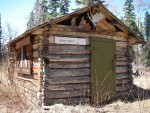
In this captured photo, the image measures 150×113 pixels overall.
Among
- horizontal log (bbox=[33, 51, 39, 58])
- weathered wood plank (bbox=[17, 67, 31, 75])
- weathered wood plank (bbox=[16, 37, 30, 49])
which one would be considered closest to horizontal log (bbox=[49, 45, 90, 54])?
horizontal log (bbox=[33, 51, 39, 58])

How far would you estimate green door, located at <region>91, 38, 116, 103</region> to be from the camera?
10.2 m

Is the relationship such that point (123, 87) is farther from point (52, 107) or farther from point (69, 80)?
point (52, 107)

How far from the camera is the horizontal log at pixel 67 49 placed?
368 inches

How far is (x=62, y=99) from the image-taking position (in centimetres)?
951

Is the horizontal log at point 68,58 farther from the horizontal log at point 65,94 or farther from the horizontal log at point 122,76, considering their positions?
the horizontal log at point 122,76

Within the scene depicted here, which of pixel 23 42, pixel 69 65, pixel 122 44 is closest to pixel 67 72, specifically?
pixel 69 65

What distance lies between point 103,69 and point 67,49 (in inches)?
72.7

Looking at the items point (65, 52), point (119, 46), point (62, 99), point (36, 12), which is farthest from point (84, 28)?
point (36, 12)

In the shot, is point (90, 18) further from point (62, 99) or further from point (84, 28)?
point (62, 99)

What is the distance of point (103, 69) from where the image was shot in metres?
10.6

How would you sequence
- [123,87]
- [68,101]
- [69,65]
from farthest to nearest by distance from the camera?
1. [123,87]
2. [69,65]
3. [68,101]

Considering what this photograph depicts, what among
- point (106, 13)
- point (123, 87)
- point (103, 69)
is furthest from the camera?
point (123, 87)

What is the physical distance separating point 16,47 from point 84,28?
176 inches

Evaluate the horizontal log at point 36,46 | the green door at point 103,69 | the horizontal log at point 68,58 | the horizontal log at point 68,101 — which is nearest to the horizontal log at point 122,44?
the green door at point 103,69
